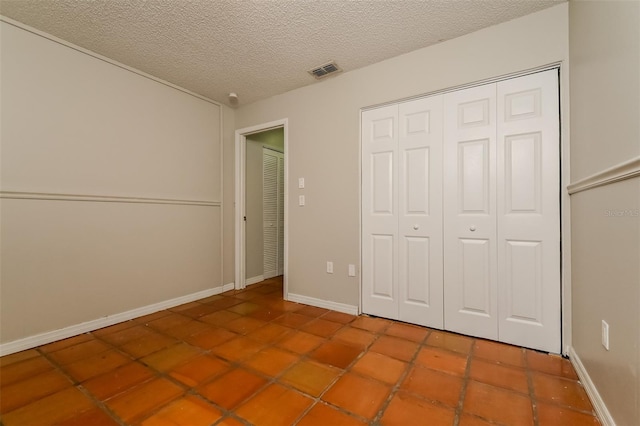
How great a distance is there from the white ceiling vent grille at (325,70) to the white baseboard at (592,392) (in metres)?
2.86

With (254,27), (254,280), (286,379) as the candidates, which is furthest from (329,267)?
(254,27)

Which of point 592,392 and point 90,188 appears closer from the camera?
point 592,392

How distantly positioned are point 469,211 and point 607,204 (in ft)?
2.96

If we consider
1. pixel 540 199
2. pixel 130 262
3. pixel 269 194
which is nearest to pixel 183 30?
pixel 130 262

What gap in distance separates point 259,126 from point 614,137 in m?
3.08

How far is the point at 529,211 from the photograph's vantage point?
6.40ft

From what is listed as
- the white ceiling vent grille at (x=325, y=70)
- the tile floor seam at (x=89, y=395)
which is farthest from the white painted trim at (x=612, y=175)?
the tile floor seam at (x=89, y=395)

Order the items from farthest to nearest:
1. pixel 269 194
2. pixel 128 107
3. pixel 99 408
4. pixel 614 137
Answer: pixel 269 194 < pixel 128 107 < pixel 99 408 < pixel 614 137

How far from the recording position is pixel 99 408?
138cm

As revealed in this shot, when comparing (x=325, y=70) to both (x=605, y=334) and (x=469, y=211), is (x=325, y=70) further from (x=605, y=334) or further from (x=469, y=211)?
(x=605, y=334)

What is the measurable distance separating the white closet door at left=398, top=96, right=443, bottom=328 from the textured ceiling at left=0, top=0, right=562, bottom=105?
574 millimetres

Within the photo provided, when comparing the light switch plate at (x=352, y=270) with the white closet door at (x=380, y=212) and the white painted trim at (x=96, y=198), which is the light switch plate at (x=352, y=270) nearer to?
the white closet door at (x=380, y=212)

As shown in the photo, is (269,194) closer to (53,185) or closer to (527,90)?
(53,185)

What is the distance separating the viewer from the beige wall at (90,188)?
6.48ft
